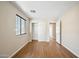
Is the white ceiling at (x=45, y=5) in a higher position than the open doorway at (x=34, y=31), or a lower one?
higher

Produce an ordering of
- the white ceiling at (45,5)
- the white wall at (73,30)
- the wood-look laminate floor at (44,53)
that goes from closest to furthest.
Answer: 1. the white ceiling at (45,5)
2. the white wall at (73,30)
3. the wood-look laminate floor at (44,53)

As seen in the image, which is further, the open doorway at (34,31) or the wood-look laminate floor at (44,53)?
the open doorway at (34,31)

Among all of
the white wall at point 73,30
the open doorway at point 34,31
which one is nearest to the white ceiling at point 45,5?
the white wall at point 73,30

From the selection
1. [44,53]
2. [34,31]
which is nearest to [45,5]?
[44,53]

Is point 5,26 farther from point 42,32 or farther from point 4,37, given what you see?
point 42,32

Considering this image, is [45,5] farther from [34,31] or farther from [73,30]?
[34,31]

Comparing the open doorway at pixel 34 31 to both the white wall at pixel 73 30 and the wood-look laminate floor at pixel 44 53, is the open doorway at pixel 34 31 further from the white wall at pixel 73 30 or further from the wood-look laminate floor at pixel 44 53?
the white wall at pixel 73 30

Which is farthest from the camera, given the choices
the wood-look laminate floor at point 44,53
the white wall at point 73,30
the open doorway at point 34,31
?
the open doorway at point 34,31

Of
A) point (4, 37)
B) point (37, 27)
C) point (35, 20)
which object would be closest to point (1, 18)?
point (4, 37)

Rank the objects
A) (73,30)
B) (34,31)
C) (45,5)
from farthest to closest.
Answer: (34,31), (73,30), (45,5)

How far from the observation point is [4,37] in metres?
3.45

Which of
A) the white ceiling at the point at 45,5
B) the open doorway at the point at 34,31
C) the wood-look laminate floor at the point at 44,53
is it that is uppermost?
the white ceiling at the point at 45,5

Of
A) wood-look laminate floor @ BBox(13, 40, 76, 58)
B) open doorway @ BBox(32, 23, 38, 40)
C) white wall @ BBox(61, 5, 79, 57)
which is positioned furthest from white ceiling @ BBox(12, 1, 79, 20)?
open doorway @ BBox(32, 23, 38, 40)

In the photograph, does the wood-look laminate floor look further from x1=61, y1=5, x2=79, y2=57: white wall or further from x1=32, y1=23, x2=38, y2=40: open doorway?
x1=32, y1=23, x2=38, y2=40: open doorway
